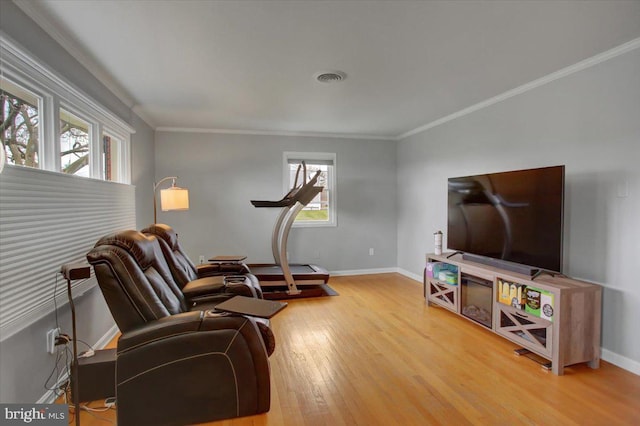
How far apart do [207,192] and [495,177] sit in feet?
13.2

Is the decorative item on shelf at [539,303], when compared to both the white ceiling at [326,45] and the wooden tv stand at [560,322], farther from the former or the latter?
the white ceiling at [326,45]

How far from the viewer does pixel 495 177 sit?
3234 millimetres

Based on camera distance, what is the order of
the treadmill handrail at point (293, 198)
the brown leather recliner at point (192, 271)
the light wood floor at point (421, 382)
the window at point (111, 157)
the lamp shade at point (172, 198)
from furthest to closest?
the treadmill handrail at point (293, 198), the lamp shade at point (172, 198), the window at point (111, 157), the brown leather recliner at point (192, 271), the light wood floor at point (421, 382)

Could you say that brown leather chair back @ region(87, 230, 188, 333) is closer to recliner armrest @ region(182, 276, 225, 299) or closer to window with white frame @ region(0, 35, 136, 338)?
window with white frame @ region(0, 35, 136, 338)

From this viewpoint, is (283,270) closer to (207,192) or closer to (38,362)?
(207,192)

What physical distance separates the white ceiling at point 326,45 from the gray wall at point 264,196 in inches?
54.1

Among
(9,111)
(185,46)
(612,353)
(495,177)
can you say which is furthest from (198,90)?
(612,353)

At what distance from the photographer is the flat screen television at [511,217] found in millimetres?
2676

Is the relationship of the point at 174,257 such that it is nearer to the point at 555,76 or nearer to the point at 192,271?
the point at 192,271

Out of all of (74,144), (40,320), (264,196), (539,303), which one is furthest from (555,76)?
(40,320)

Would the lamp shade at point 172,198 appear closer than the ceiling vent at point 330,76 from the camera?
No

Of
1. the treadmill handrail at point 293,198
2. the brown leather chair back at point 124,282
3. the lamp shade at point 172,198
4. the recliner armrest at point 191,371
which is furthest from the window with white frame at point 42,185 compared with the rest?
the treadmill handrail at point 293,198

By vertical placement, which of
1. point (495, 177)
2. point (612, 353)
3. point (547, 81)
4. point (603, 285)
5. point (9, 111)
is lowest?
point (612, 353)

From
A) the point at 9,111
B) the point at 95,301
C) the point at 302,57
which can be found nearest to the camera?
the point at 9,111
